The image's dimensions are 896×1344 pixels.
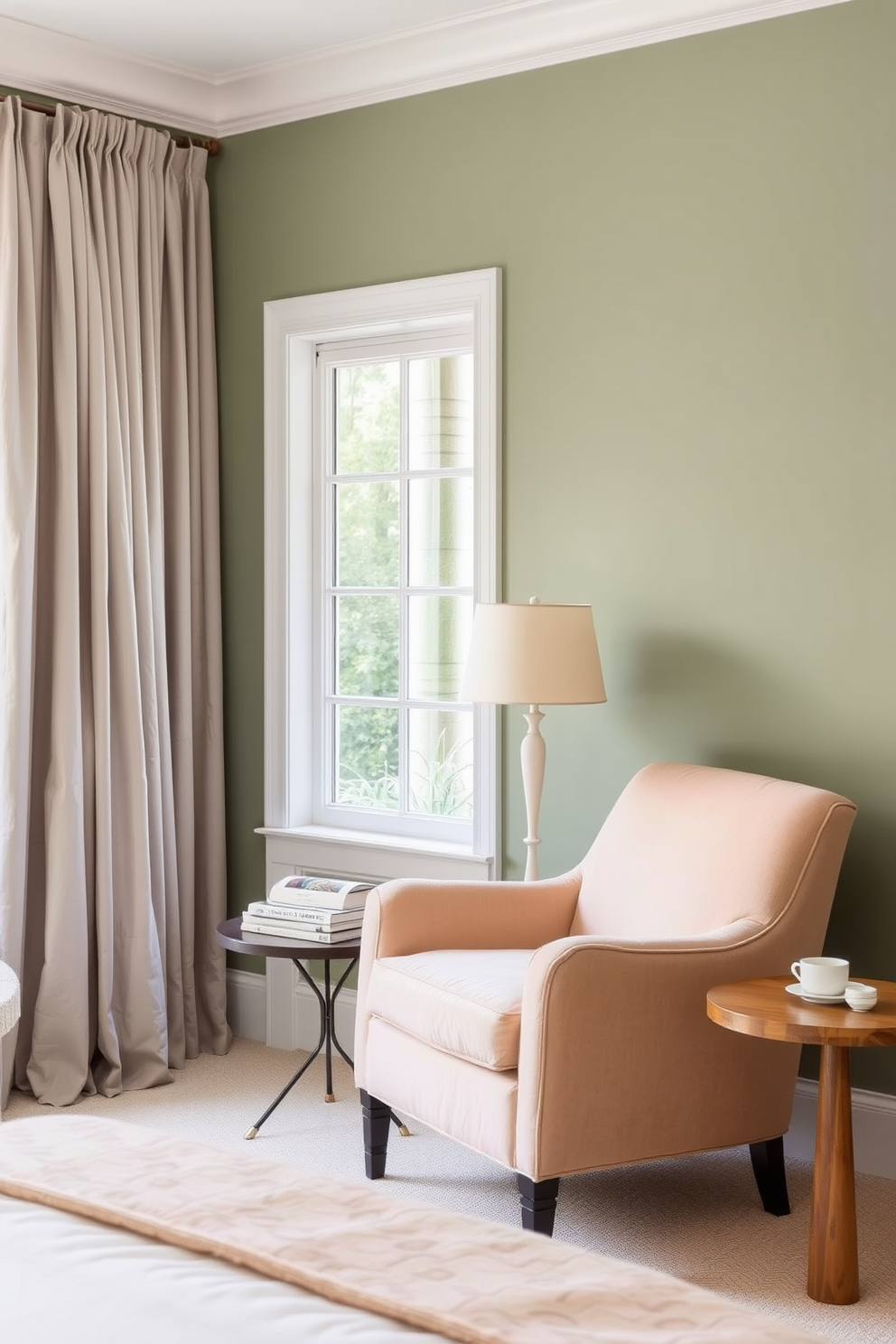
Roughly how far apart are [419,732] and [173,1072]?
4.08 ft

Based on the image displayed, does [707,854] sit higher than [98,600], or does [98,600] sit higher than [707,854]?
[98,600]

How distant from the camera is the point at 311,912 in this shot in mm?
3498

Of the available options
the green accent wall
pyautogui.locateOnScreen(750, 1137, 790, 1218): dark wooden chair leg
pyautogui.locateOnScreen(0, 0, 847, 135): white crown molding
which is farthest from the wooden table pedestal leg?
pyautogui.locateOnScreen(0, 0, 847, 135): white crown molding

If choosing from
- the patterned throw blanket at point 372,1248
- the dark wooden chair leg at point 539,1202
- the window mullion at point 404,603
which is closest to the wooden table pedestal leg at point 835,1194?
the dark wooden chair leg at point 539,1202

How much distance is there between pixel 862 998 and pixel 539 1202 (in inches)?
29.4

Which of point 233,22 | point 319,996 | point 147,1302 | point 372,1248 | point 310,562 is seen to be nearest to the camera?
point 147,1302

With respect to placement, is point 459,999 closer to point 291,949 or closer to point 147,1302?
point 291,949

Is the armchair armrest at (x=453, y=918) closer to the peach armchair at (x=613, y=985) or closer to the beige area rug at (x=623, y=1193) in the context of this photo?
the peach armchair at (x=613, y=985)

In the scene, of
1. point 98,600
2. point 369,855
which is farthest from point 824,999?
point 98,600

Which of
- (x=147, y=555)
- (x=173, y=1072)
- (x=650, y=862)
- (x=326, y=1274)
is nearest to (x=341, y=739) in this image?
(x=147, y=555)

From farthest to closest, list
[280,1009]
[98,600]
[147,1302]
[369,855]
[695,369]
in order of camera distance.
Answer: [280,1009], [369,855], [98,600], [695,369], [147,1302]

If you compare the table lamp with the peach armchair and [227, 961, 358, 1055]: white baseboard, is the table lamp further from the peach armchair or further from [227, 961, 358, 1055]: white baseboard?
[227, 961, 358, 1055]: white baseboard

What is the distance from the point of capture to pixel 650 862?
323 cm

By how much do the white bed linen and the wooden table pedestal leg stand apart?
1615mm
